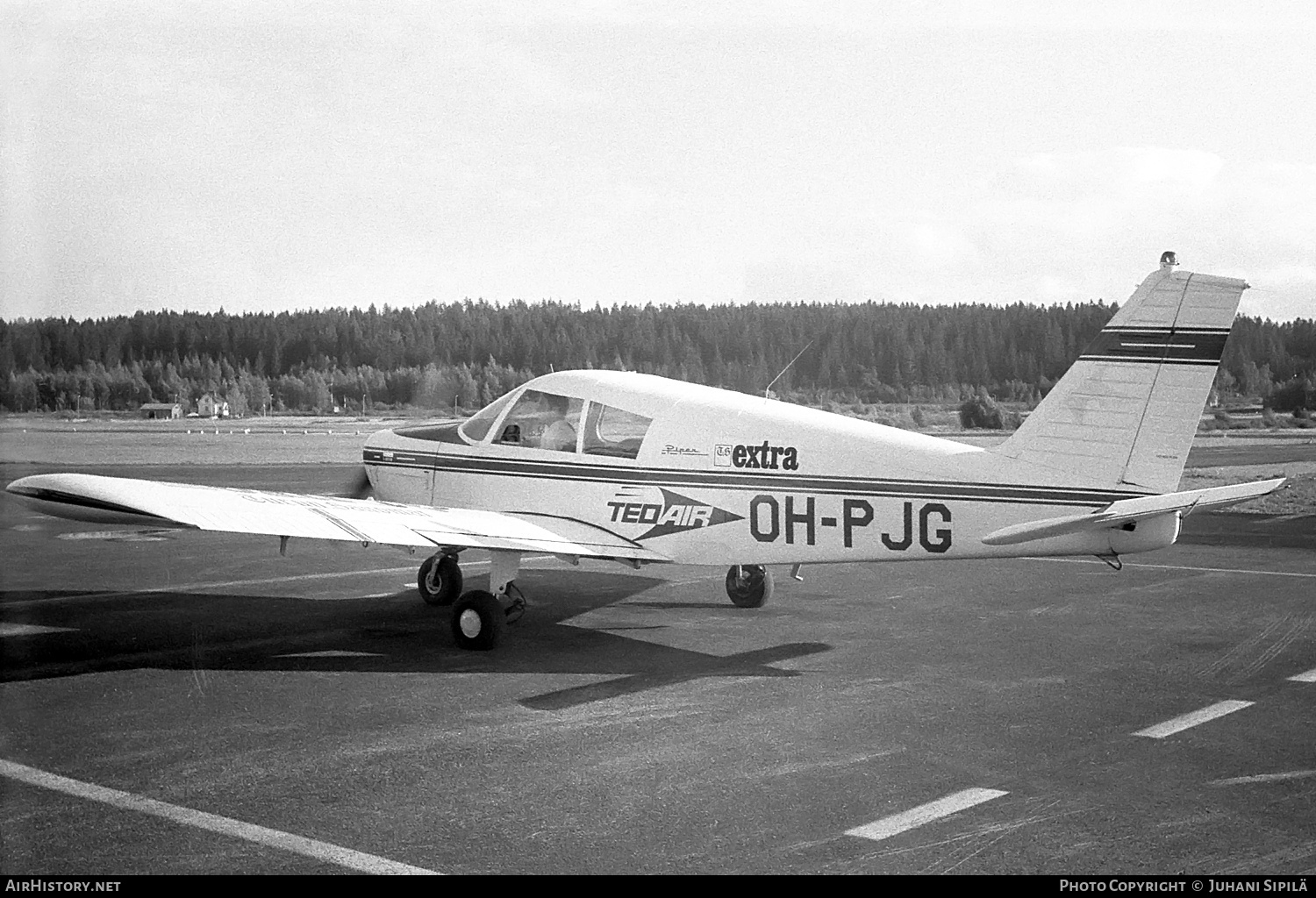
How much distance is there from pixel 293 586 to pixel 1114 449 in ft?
31.2

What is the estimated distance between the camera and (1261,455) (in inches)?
1641

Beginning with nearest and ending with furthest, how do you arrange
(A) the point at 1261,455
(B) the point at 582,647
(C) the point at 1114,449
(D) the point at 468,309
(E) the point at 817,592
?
1. (C) the point at 1114,449
2. (B) the point at 582,647
3. (E) the point at 817,592
4. (D) the point at 468,309
5. (A) the point at 1261,455

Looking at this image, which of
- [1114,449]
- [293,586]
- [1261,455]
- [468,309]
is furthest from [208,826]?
[1261,455]

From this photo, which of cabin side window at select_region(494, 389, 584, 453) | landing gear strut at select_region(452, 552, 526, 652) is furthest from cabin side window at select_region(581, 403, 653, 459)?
landing gear strut at select_region(452, 552, 526, 652)

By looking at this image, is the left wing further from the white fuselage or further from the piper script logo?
the piper script logo

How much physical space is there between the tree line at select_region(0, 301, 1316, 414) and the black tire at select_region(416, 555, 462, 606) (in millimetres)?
18384

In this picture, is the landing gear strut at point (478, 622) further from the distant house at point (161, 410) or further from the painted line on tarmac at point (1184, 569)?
the distant house at point (161, 410)

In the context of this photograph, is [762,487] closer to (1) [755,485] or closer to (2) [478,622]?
(1) [755,485]

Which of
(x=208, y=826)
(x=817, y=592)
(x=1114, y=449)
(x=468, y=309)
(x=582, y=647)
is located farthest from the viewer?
(x=468, y=309)

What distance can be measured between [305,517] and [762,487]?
3987 millimetres

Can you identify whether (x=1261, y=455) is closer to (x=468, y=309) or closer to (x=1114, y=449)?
(x=468, y=309)

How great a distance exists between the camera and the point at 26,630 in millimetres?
11297

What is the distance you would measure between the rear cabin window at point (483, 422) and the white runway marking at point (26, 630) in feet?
13.9

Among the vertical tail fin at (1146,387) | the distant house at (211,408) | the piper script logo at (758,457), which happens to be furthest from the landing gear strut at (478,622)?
the distant house at (211,408)
